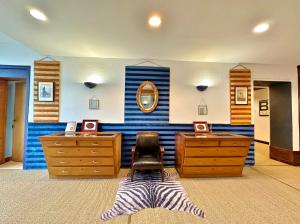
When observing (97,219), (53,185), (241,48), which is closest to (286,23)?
(241,48)

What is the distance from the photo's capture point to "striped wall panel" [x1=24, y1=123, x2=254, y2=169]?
383cm

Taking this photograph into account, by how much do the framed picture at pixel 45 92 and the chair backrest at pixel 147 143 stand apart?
7.52 feet

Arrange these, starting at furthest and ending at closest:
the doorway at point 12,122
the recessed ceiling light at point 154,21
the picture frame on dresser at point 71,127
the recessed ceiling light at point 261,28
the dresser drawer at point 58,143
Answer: the doorway at point 12,122 → the picture frame on dresser at point 71,127 → the dresser drawer at point 58,143 → the recessed ceiling light at point 261,28 → the recessed ceiling light at point 154,21

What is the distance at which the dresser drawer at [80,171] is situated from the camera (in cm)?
→ 317

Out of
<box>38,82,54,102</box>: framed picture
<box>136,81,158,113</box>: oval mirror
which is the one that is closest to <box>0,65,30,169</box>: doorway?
<box>38,82,54,102</box>: framed picture

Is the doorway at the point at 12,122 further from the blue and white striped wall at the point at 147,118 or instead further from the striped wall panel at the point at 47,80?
the blue and white striped wall at the point at 147,118

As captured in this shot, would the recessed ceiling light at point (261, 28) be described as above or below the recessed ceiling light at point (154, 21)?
below

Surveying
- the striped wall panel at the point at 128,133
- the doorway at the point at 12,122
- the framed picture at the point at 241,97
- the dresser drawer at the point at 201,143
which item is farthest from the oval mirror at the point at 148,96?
the doorway at the point at 12,122

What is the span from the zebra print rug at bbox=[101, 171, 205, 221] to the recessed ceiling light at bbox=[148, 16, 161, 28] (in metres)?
2.65

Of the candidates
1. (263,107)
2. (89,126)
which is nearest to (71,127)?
(89,126)

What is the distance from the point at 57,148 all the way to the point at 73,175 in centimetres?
62

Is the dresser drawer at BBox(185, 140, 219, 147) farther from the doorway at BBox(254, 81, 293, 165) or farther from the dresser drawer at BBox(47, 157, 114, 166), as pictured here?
the doorway at BBox(254, 81, 293, 165)

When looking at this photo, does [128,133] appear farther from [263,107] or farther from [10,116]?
[263,107]

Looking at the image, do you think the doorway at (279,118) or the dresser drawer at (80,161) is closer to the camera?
the dresser drawer at (80,161)
